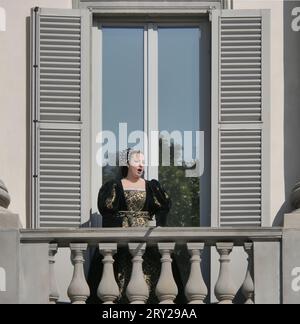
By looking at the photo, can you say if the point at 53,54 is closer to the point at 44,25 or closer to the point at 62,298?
the point at 44,25

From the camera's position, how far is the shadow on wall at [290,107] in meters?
20.4

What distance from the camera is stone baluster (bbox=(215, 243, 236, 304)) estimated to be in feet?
63.4

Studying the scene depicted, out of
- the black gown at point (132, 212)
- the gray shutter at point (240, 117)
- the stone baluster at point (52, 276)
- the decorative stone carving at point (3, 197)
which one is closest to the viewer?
the stone baluster at point (52, 276)

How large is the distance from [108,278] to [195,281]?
697 mm

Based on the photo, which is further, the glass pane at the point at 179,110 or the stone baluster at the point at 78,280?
the glass pane at the point at 179,110

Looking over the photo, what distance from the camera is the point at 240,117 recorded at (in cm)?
2053

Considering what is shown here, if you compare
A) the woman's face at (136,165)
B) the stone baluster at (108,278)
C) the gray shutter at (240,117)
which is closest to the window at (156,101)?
the gray shutter at (240,117)

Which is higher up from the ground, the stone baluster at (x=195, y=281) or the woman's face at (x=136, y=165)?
the woman's face at (x=136, y=165)

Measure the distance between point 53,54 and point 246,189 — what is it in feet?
6.65

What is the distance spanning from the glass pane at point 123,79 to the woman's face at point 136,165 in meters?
0.64

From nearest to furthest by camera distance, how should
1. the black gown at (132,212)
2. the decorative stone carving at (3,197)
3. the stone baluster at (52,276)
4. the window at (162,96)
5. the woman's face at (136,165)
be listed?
the stone baluster at (52,276) → the black gown at (132,212) → the decorative stone carving at (3,197) → the woman's face at (136,165) → the window at (162,96)

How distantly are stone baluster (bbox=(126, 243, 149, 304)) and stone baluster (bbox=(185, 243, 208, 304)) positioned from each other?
0.35m

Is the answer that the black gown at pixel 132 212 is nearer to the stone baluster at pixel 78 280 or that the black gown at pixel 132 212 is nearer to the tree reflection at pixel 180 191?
the stone baluster at pixel 78 280
